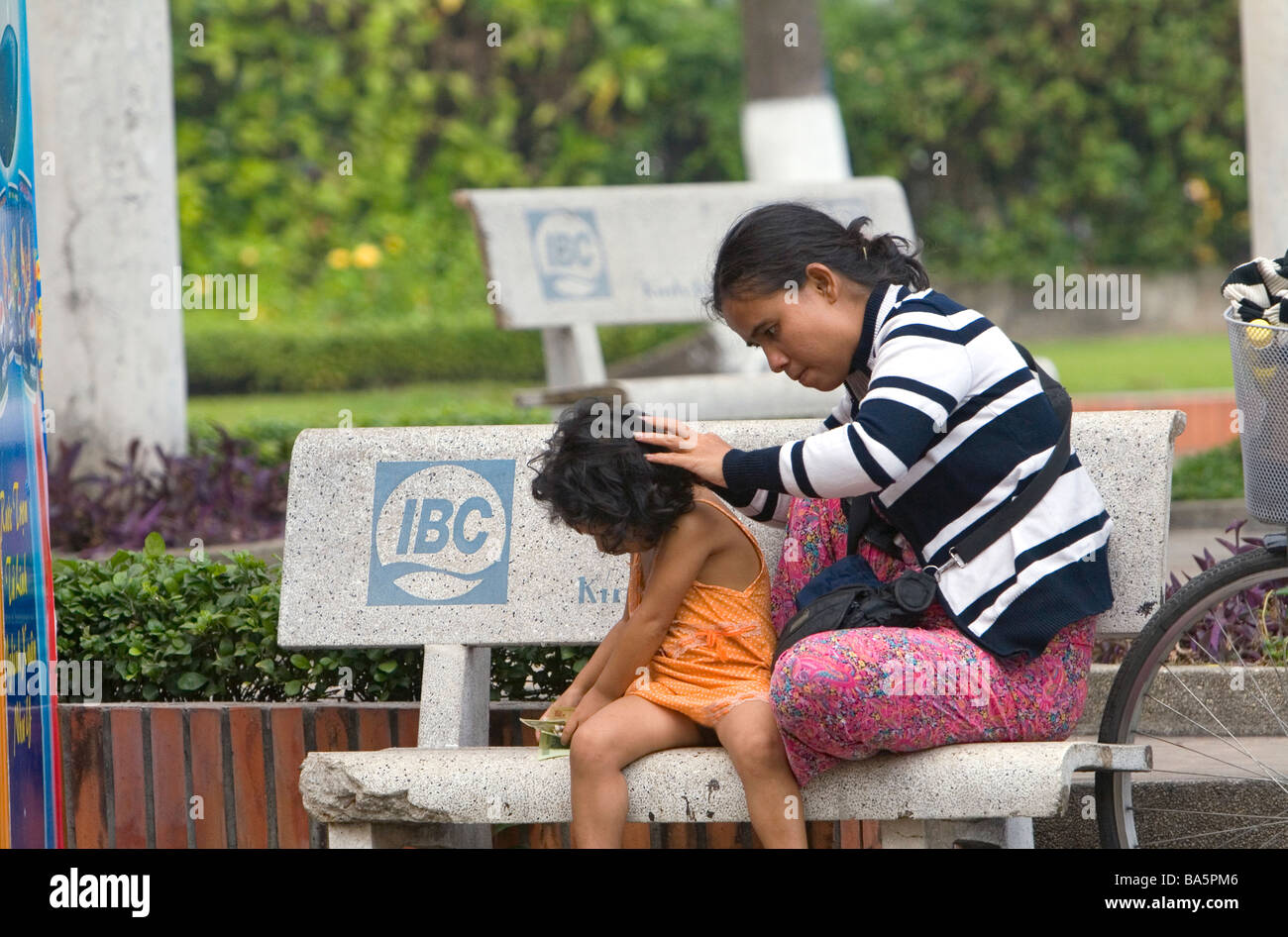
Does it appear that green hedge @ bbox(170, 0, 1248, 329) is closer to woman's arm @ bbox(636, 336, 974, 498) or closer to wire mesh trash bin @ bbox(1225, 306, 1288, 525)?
woman's arm @ bbox(636, 336, 974, 498)

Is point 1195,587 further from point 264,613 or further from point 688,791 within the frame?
point 264,613

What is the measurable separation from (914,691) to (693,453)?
0.59 meters

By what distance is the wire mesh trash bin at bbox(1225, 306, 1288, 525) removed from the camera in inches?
110

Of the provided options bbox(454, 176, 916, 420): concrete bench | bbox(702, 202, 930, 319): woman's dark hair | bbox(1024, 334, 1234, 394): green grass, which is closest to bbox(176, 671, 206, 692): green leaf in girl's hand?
bbox(702, 202, 930, 319): woman's dark hair

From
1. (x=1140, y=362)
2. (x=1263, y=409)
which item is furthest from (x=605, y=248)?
(x=1140, y=362)

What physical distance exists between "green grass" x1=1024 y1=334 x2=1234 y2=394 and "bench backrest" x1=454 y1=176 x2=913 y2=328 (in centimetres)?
410

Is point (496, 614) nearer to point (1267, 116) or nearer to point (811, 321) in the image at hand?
point (811, 321)

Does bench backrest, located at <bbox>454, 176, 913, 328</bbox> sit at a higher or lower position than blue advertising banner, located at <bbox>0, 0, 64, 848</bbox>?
higher

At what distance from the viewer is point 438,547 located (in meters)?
3.59

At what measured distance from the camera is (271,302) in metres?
14.9

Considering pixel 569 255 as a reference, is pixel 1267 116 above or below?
above

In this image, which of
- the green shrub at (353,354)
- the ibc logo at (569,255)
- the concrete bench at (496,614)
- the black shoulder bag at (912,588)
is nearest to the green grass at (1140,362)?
the green shrub at (353,354)

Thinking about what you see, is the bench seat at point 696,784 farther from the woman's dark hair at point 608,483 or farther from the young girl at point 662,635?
the woman's dark hair at point 608,483

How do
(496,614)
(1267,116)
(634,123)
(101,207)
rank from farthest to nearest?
(634,123)
(1267,116)
(101,207)
(496,614)
